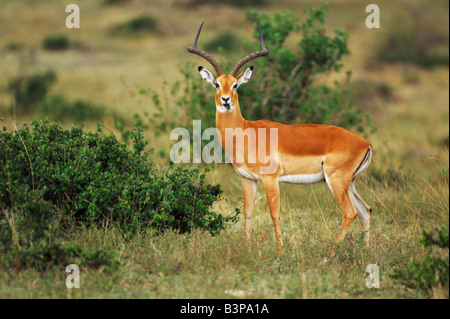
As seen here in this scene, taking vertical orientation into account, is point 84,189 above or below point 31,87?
below

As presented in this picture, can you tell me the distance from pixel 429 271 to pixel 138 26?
3309cm

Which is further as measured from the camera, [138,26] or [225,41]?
[138,26]

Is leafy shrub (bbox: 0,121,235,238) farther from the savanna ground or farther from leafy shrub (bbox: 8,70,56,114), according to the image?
leafy shrub (bbox: 8,70,56,114)

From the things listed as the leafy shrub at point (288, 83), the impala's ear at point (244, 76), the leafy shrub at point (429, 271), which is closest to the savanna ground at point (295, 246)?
the leafy shrub at point (429, 271)

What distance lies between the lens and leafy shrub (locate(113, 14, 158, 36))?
35.4m

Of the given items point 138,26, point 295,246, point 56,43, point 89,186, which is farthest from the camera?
point 138,26

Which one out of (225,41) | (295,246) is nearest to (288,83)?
(295,246)

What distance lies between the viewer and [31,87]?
64.5 feet

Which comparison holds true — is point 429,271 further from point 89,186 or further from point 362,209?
point 89,186

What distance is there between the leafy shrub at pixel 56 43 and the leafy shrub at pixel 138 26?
156 inches

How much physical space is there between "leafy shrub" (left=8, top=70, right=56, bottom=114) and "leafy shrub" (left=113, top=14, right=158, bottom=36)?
1519 centimetres

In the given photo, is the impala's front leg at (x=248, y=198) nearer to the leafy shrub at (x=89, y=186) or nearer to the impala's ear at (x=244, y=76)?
the leafy shrub at (x=89, y=186)
